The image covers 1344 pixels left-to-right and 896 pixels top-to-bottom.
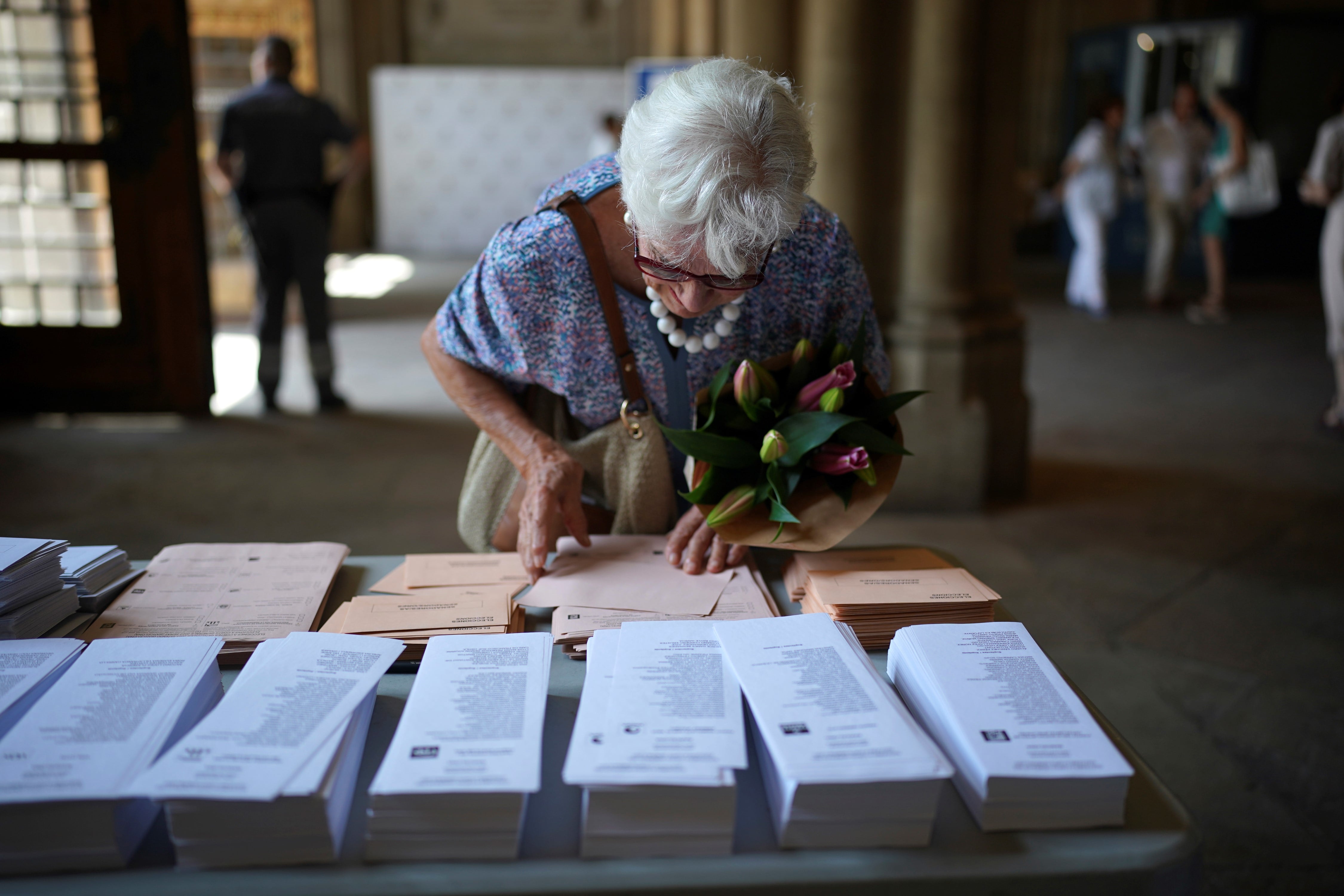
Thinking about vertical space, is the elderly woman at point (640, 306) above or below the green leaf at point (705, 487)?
above

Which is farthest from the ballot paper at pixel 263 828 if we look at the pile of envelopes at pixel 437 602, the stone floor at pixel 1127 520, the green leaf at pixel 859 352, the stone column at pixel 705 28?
the stone column at pixel 705 28

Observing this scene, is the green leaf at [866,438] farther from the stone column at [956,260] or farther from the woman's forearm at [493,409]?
the stone column at [956,260]

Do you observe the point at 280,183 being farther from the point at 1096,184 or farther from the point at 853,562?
the point at 1096,184

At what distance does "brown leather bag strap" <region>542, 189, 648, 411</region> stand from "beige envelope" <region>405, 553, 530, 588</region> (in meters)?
0.40

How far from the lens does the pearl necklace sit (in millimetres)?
1690

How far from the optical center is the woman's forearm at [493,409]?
1849mm

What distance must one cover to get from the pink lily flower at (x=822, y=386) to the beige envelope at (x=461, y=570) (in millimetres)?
525

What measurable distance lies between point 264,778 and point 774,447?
82cm

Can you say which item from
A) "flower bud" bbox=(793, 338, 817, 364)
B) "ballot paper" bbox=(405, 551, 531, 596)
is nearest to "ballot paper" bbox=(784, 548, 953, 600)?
"flower bud" bbox=(793, 338, 817, 364)

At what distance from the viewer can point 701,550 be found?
1653mm

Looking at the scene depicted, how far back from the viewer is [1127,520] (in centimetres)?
426

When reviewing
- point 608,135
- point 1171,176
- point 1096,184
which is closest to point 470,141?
point 608,135

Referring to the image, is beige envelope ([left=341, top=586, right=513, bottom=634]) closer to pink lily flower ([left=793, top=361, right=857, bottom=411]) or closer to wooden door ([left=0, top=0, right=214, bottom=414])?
pink lily flower ([left=793, top=361, right=857, bottom=411])

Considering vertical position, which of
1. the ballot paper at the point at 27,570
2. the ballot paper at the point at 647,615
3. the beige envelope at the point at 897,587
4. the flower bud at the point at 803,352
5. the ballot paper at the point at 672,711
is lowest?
the ballot paper at the point at 647,615
